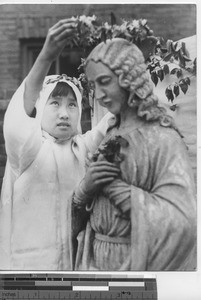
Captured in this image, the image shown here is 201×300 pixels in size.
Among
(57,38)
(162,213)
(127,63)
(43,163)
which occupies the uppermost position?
(57,38)

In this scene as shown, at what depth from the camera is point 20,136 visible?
8.18 ft

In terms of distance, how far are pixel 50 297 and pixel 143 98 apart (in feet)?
2.76

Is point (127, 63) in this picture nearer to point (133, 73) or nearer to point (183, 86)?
point (133, 73)

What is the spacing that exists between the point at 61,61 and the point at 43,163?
41cm

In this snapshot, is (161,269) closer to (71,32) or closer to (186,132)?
(186,132)

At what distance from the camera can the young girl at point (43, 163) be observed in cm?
247

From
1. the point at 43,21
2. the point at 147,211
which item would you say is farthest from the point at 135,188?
the point at 43,21

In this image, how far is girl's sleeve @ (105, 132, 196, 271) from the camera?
236 cm

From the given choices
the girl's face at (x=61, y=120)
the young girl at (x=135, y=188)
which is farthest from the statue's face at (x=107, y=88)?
the girl's face at (x=61, y=120)

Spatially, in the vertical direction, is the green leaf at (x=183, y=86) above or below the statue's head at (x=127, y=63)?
below

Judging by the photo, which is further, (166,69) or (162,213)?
(166,69)

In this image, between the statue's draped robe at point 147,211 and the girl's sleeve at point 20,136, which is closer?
the statue's draped robe at point 147,211

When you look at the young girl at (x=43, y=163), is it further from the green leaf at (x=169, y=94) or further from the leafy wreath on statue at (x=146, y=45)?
the green leaf at (x=169, y=94)

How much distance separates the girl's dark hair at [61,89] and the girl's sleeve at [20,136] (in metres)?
0.13
